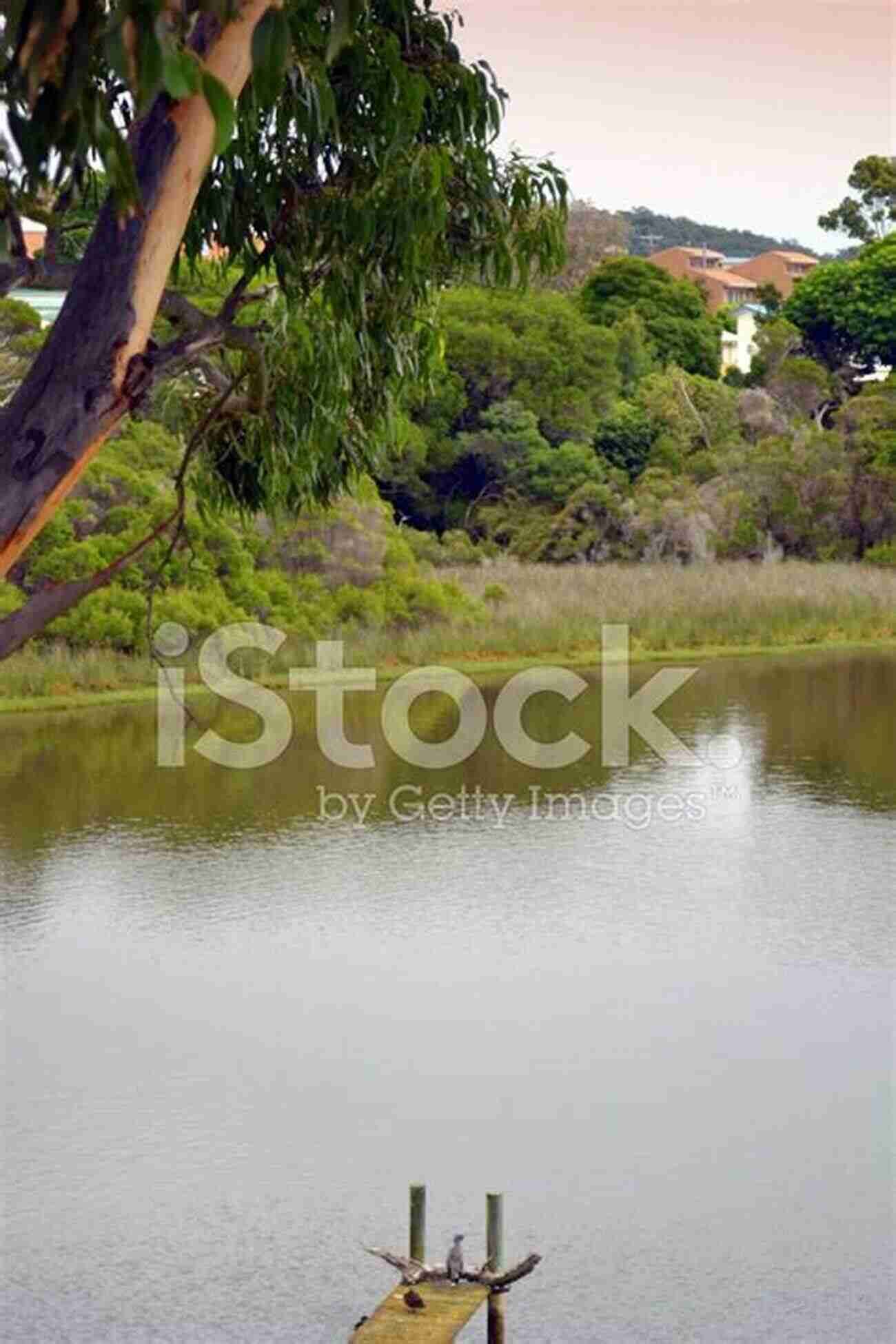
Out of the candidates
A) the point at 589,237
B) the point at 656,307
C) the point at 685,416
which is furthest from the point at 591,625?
the point at 589,237

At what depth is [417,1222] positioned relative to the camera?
7680 millimetres

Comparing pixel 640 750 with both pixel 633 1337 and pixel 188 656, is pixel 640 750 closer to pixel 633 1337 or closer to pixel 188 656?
pixel 188 656

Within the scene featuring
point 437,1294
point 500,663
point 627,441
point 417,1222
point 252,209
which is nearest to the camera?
point 252,209

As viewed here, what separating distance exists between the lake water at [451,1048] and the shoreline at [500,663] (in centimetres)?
259

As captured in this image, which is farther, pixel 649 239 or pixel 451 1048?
pixel 649 239

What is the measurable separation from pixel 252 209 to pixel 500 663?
1717 cm

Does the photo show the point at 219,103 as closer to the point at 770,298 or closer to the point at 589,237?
the point at 770,298

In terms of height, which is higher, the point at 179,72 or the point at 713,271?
the point at 713,271

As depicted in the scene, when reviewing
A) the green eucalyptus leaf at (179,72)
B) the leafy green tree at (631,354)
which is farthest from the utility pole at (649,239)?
the green eucalyptus leaf at (179,72)

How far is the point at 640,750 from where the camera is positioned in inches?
728

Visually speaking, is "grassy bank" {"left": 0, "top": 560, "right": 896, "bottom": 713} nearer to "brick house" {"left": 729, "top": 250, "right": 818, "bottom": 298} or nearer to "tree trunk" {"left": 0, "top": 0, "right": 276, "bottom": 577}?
"tree trunk" {"left": 0, "top": 0, "right": 276, "bottom": 577}

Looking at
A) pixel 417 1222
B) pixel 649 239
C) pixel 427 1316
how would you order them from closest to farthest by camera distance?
pixel 427 1316, pixel 417 1222, pixel 649 239

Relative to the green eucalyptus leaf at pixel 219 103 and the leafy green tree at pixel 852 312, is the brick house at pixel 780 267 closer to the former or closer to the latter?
the leafy green tree at pixel 852 312

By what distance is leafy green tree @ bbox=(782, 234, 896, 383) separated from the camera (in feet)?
123
